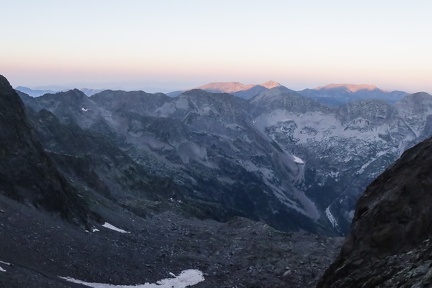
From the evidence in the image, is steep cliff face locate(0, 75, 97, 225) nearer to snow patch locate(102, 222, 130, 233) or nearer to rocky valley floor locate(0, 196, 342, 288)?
snow patch locate(102, 222, 130, 233)

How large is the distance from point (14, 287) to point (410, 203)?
24.7 m

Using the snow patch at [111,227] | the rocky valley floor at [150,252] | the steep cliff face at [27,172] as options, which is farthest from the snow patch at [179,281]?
the snow patch at [111,227]

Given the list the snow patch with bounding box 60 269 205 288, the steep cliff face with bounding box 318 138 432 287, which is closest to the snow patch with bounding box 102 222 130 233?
the snow patch with bounding box 60 269 205 288

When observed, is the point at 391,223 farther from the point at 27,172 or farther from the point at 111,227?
the point at 111,227

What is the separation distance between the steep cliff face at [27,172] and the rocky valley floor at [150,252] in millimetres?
3399

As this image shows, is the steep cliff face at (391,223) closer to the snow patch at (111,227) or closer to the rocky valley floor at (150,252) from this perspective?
the rocky valley floor at (150,252)

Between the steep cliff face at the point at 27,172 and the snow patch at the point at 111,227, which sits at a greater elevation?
the steep cliff face at the point at 27,172

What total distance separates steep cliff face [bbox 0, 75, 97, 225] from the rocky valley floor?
11.2 feet

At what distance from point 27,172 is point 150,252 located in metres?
18.9

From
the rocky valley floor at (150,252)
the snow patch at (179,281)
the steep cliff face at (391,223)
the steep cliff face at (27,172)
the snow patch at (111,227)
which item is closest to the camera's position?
the steep cliff face at (391,223)

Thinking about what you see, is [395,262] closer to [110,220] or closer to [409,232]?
[409,232]

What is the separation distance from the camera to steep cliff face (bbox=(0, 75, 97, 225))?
194 ft

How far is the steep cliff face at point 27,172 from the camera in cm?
5916

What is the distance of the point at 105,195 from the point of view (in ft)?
332
